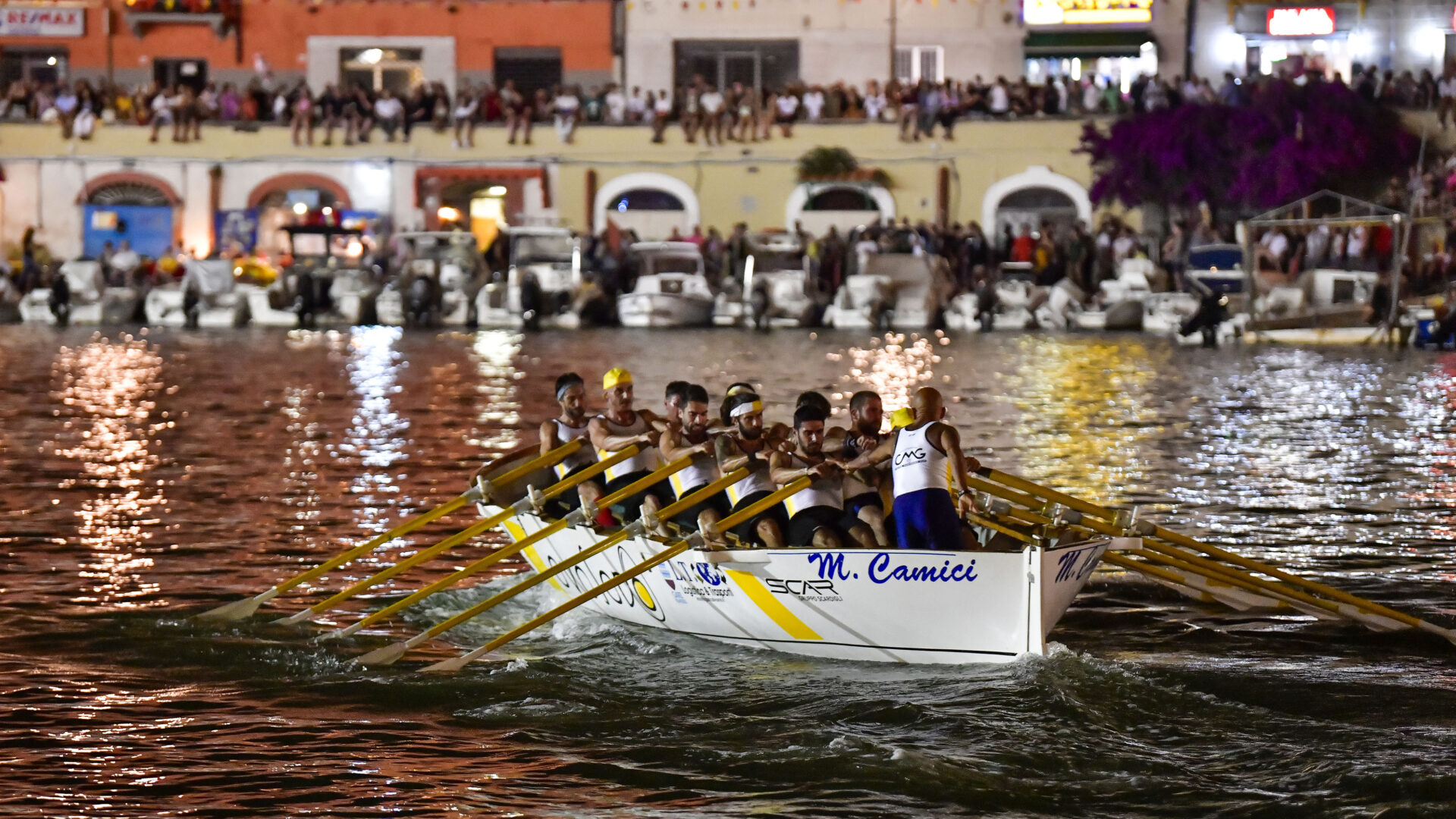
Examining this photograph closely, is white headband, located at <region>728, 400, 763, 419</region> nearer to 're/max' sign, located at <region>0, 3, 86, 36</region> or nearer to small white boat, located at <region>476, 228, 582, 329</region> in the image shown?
small white boat, located at <region>476, 228, 582, 329</region>

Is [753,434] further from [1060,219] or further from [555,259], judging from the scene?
[1060,219]

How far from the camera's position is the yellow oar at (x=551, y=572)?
11062mm

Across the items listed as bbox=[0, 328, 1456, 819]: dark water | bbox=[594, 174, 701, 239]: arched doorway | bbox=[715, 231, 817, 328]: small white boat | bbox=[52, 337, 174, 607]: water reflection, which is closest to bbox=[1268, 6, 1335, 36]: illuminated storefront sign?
bbox=[715, 231, 817, 328]: small white boat

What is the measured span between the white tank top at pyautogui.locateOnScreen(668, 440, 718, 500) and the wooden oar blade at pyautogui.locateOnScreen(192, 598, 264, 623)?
110 inches

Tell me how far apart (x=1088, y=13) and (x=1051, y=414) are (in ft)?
91.1

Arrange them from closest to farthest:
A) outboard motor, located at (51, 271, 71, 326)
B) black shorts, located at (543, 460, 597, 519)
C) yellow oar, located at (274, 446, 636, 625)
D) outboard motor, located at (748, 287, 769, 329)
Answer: yellow oar, located at (274, 446, 636, 625), black shorts, located at (543, 460, 597, 519), outboard motor, located at (748, 287, 769, 329), outboard motor, located at (51, 271, 71, 326)

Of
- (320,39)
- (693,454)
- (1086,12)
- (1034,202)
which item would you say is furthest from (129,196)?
(693,454)

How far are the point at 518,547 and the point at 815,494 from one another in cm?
217

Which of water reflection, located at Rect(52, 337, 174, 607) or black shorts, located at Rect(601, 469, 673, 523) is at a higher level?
black shorts, located at Rect(601, 469, 673, 523)

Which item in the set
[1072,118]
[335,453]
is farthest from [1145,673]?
[1072,118]

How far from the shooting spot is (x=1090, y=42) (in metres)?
49.0

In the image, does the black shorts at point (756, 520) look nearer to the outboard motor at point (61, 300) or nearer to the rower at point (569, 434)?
the rower at point (569, 434)

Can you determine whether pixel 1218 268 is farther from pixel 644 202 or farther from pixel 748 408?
→ pixel 748 408

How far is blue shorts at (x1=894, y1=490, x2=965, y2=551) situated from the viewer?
412 inches
